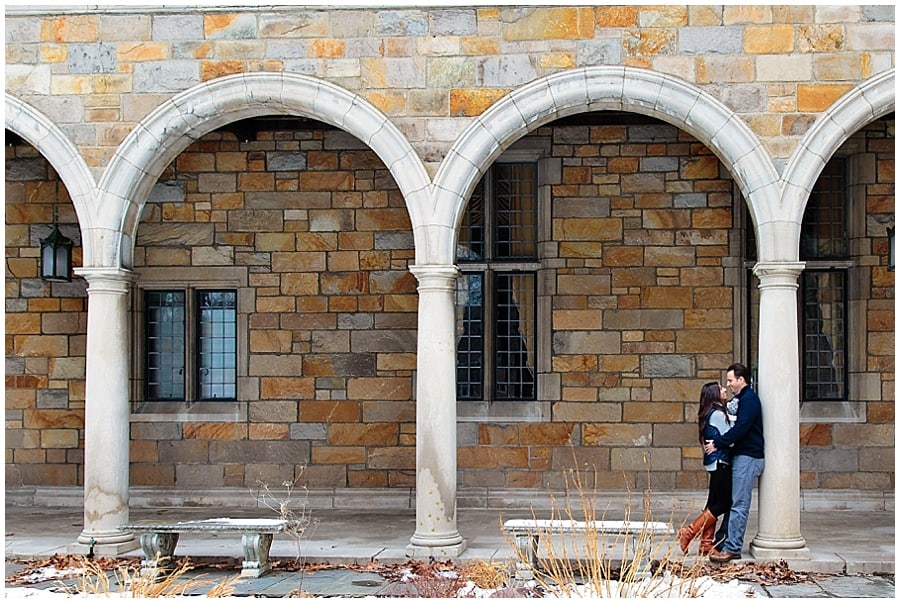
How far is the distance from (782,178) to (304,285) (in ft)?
15.8

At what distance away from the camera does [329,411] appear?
11148 millimetres

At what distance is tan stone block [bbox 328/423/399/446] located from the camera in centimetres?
1109

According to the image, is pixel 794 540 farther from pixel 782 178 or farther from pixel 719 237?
pixel 719 237

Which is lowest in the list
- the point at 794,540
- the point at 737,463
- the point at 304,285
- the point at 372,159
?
the point at 794,540

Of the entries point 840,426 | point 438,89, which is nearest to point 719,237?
point 840,426

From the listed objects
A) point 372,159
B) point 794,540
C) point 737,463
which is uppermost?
point 372,159

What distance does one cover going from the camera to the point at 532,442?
10914 mm

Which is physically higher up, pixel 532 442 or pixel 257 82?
pixel 257 82

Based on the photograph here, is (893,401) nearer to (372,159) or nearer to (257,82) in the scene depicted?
(372,159)

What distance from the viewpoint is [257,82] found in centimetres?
879

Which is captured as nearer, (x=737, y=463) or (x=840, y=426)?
(x=737, y=463)

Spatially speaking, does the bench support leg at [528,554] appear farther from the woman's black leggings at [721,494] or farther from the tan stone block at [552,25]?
the tan stone block at [552,25]

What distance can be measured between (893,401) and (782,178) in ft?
10.8

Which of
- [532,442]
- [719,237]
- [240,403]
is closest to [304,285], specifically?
[240,403]
